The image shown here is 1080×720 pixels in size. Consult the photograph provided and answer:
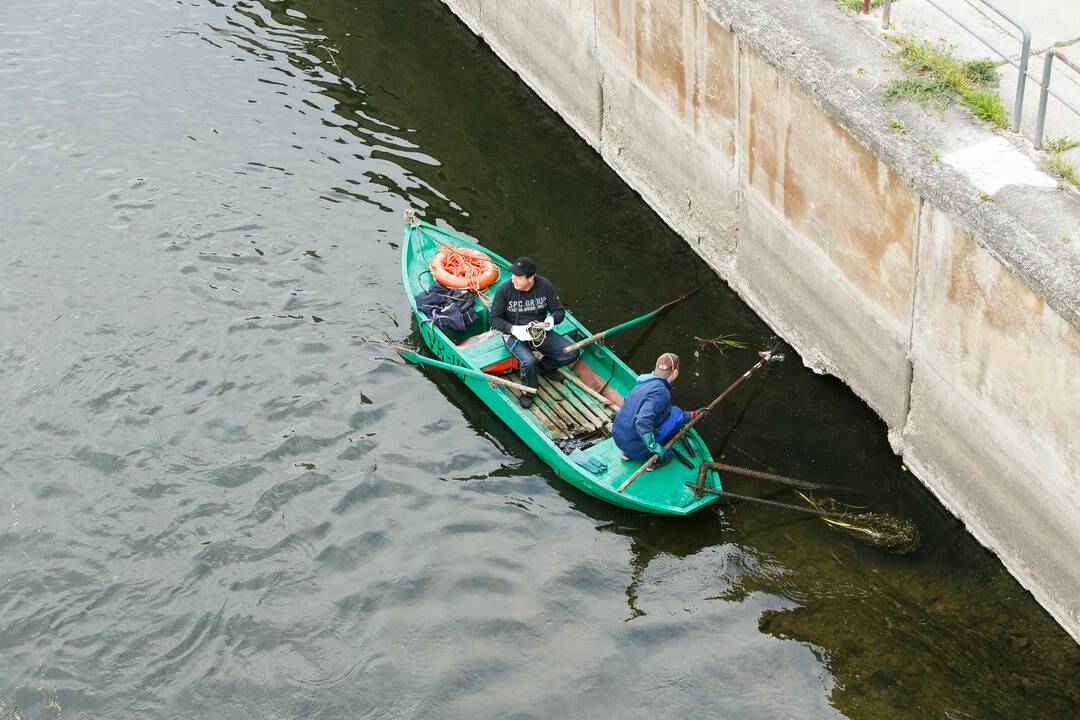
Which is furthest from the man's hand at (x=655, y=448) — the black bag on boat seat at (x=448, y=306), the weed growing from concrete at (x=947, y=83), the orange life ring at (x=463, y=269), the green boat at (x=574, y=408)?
the weed growing from concrete at (x=947, y=83)

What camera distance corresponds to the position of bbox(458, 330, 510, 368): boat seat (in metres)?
13.2

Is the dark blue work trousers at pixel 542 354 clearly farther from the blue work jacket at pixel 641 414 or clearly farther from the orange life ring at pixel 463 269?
the blue work jacket at pixel 641 414

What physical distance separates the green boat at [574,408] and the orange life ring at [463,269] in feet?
0.54

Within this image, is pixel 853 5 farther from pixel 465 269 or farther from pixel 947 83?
pixel 465 269

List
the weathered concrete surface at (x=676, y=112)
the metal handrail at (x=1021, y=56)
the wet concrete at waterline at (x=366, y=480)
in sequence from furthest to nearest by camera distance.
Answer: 1. the weathered concrete surface at (x=676, y=112)
2. the wet concrete at waterline at (x=366, y=480)
3. the metal handrail at (x=1021, y=56)

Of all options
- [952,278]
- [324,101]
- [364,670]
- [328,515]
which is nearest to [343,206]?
[324,101]

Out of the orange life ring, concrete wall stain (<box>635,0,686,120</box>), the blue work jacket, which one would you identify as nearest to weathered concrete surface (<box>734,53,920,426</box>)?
concrete wall stain (<box>635,0,686,120</box>)

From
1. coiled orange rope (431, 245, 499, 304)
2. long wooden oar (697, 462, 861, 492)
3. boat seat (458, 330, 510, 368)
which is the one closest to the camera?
long wooden oar (697, 462, 861, 492)

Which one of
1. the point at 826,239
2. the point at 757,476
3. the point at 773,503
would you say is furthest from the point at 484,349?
the point at 826,239

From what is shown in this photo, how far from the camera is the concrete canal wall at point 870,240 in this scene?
10273 mm

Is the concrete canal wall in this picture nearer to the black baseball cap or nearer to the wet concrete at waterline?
the wet concrete at waterline

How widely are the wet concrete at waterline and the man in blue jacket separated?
72 centimetres

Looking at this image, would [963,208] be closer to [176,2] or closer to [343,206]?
[343,206]

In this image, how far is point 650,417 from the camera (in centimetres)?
1162
